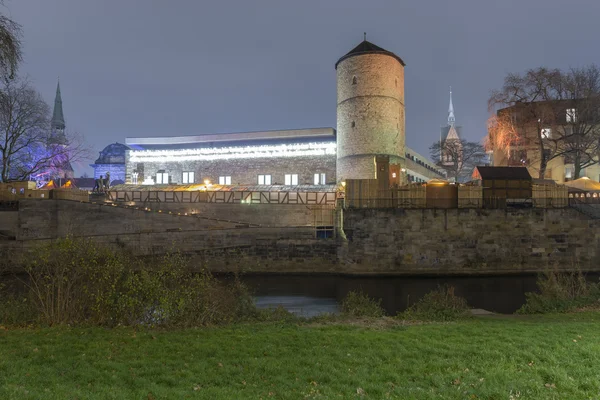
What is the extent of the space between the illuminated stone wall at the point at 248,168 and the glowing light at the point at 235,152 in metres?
0.46

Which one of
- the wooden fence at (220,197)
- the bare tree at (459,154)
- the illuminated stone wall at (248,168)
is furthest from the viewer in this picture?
the bare tree at (459,154)

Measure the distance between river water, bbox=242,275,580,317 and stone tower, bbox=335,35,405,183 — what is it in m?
17.4

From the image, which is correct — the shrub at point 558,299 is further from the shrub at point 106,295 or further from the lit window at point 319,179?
the lit window at point 319,179

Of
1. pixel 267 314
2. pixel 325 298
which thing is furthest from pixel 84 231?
pixel 267 314

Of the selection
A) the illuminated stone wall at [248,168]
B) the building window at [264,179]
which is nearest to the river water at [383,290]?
the illuminated stone wall at [248,168]

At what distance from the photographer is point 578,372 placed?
645 centimetres

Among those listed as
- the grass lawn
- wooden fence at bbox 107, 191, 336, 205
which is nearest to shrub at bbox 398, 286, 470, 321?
the grass lawn

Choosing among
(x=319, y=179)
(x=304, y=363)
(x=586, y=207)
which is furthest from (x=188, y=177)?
(x=304, y=363)

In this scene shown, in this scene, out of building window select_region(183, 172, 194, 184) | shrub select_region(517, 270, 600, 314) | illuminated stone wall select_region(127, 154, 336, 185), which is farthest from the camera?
building window select_region(183, 172, 194, 184)

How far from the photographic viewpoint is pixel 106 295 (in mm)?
10828

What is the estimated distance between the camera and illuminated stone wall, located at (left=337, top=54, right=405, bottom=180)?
140 feet

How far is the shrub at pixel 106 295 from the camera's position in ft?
34.8

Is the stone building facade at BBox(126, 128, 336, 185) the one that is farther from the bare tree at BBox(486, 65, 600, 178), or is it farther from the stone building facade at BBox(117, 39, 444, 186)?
the bare tree at BBox(486, 65, 600, 178)

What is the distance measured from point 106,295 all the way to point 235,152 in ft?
138
